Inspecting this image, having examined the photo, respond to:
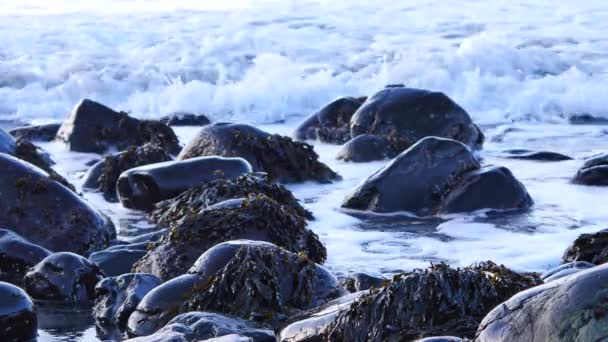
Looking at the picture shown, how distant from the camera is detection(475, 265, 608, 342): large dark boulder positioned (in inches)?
122

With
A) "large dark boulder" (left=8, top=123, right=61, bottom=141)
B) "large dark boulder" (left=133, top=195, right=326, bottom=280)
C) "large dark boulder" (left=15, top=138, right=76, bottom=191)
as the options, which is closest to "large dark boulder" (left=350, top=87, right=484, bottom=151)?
"large dark boulder" (left=15, top=138, right=76, bottom=191)

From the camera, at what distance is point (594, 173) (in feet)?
27.7

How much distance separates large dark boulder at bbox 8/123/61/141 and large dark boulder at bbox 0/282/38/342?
6820 mm

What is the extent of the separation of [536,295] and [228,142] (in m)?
6.02

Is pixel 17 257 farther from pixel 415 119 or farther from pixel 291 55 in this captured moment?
pixel 291 55

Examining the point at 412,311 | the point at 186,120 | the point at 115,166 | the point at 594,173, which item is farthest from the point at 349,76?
the point at 412,311

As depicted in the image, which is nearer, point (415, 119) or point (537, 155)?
point (537, 155)

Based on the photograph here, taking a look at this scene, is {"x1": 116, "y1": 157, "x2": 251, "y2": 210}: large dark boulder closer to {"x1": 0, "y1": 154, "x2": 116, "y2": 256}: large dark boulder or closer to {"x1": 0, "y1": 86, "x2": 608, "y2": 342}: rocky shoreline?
{"x1": 0, "y1": 86, "x2": 608, "y2": 342}: rocky shoreline

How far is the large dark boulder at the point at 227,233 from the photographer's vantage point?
5.85 metres

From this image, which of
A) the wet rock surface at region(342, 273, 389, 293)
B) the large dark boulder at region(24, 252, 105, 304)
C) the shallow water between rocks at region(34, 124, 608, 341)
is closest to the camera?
the wet rock surface at region(342, 273, 389, 293)

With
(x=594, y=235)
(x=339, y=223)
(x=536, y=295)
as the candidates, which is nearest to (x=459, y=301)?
(x=536, y=295)

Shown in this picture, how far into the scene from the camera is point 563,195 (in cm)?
821

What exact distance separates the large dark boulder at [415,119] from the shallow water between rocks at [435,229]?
694mm

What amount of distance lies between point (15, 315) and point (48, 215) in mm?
2042
